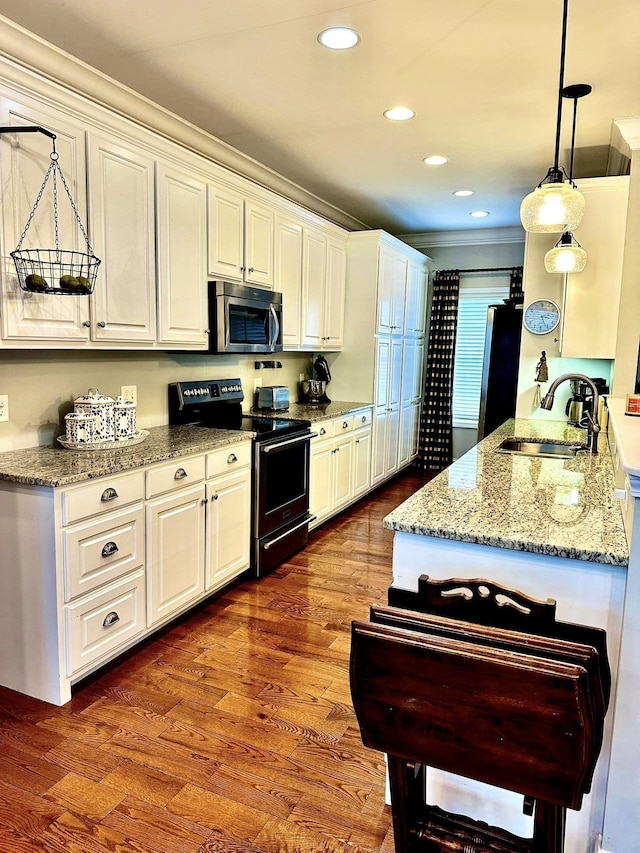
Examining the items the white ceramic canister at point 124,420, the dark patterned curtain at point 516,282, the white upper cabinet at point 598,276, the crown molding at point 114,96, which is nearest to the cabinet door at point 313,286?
the crown molding at point 114,96

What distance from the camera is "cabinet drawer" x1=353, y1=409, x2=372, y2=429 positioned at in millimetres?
4809

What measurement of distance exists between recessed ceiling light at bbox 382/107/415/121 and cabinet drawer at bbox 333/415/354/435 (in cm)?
210

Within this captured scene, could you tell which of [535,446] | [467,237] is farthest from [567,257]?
[467,237]

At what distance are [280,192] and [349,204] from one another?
94 cm

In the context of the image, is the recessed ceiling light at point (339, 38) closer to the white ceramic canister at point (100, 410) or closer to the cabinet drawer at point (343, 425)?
the white ceramic canister at point (100, 410)

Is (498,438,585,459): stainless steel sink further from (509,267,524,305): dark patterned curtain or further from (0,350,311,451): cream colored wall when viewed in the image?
(509,267,524,305): dark patterned curtain

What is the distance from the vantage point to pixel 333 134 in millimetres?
3438

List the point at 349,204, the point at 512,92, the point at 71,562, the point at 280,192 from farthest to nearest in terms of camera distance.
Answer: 1. the point at 349,204
2. the point at 280,192
3. the point at 512,92
4. the point at 71,562

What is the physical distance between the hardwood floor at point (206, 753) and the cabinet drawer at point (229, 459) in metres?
0.75

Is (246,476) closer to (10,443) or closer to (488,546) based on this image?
(10,443)

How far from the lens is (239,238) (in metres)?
3.54

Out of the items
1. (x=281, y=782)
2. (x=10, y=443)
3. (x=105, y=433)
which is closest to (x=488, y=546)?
(x=281, y=782)

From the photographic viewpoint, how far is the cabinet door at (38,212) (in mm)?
2123

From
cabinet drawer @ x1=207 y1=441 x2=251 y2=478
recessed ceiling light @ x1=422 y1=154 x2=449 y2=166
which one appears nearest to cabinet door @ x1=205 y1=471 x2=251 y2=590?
cabinet drawer @ x1=207 y1=441 x2=251 y2=478
